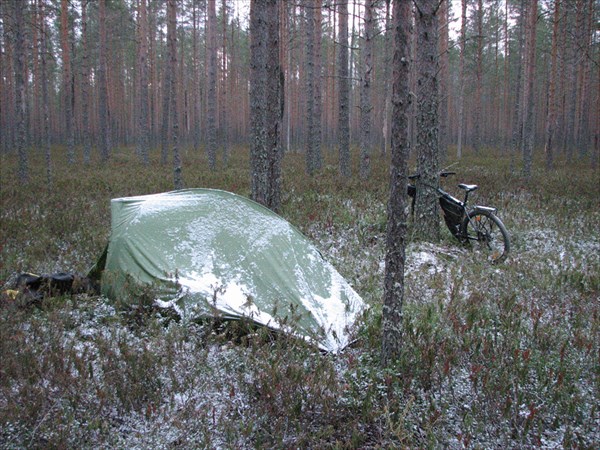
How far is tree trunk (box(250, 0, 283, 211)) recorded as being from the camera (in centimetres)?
767

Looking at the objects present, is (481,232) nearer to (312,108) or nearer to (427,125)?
(427,125)

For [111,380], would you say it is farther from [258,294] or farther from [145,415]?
[258,294]

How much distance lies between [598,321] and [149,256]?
445 centimetres

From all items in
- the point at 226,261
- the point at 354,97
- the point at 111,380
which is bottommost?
the point at 111,380

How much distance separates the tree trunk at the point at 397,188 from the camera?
11.7ft

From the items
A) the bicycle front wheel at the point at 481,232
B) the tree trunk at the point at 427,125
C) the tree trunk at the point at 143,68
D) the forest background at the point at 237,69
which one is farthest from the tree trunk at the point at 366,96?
the tree trunk at the point at 143,68

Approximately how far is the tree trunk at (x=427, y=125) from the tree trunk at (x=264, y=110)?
220 cm

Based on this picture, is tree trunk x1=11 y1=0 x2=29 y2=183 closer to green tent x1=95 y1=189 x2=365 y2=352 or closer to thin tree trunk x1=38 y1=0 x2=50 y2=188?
thin tree trunk x1=38 y1=0 x2=50 y2=188

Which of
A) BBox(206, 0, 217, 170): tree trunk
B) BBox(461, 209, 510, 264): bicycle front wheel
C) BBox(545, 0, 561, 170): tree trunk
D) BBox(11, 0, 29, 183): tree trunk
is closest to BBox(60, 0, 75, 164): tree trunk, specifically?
BBox(11, 0, 29, 183): tree trunk

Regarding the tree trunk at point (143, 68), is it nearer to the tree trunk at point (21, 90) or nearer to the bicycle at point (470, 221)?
the tree trunk at point (21, 90)

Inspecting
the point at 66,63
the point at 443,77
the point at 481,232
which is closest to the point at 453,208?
the point at 481,232

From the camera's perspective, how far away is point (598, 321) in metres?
4.63

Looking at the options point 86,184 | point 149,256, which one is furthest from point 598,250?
point 86,184

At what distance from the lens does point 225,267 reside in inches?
195
